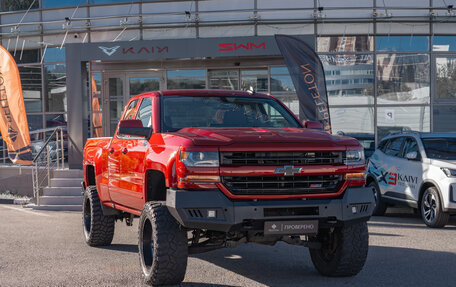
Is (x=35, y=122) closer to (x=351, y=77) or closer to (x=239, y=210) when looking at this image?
(x=351, y=77)

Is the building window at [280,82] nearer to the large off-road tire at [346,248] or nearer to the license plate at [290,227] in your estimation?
the large off-road tire at [346,248]

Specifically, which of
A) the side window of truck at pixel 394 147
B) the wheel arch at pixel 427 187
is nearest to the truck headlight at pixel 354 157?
the wheel arch at pixel 427 187

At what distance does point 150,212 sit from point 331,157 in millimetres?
1810

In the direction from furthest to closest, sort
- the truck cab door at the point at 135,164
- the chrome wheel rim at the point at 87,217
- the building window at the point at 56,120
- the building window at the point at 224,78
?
the building window at the point at 56,120 < the building window at the point at 224,78 < the chrome wheel rim at the point at 87,217 < the truck cab door at the point at 135,164

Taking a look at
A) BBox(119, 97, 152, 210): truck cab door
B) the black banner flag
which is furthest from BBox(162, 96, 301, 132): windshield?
the black banner flag

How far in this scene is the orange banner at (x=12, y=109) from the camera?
19.8 metres

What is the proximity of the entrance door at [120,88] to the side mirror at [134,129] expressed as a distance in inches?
581

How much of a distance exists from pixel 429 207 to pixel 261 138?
21.2ft

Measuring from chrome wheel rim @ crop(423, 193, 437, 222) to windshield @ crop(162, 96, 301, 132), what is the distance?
190 inches

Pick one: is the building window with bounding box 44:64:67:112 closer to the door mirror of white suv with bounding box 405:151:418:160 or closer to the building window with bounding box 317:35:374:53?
the building window with bounding box 317:35:374:53

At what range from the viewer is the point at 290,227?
5.84m

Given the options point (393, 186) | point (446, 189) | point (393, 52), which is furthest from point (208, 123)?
point (393, 52)

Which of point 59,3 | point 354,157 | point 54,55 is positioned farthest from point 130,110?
point 59,3

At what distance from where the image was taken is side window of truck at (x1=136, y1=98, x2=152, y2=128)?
7282mm
